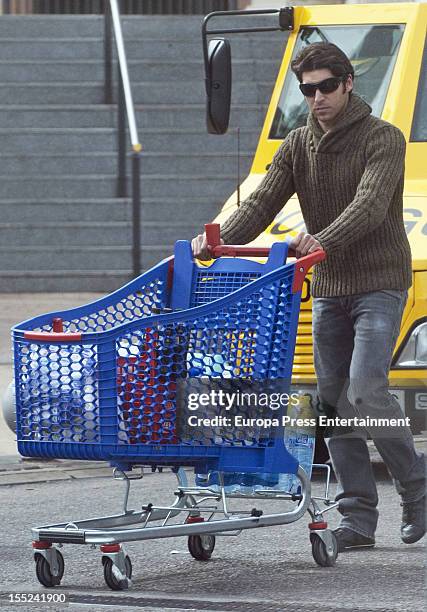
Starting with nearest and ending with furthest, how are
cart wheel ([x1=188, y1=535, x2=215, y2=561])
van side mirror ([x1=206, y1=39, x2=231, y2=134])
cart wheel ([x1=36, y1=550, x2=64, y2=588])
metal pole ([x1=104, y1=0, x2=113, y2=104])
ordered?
cart wheel ([x1=36, y1=550, x2=64, y2=588]), cart wheel ([x1=188, y1=535, x2=215, y2=561]), van side mirror ([x1=206, y1=39, x2=231, y2=134]), metal pole ([x1=104, y1=0, x2=113, y2=104])

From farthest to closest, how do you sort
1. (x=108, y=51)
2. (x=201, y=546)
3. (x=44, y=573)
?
1. (x=108, y=51)
2. (x=201, y=546)
3. (x=44, y=573)

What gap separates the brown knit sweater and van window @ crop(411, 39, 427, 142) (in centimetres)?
250

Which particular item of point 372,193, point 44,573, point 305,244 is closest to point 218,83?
point 372,193

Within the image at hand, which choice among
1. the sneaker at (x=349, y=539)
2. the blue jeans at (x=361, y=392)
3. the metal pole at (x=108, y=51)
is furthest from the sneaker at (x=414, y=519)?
the metal pole at (x=108, y=51)

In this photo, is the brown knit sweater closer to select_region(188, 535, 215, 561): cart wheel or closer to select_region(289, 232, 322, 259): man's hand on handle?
select_region(289, 232, 322, 259): man's hand on handle

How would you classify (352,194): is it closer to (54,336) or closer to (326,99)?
(326,99)

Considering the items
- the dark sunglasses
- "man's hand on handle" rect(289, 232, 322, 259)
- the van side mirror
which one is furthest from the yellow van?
"man's hand on handle" rect(289, 232, 322, 259)

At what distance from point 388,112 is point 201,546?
3274 mm

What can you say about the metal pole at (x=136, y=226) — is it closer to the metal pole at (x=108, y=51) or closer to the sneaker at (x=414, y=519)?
the metal pole at (x=108, y=51)

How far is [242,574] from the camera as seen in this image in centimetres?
612

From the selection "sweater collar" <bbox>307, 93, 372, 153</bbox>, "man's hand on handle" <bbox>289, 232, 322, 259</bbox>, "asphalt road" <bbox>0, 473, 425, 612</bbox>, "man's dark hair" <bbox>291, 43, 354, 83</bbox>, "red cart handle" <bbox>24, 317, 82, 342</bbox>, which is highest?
"man's dark hair" <bbox>291, 43, 354, 83</bbox>

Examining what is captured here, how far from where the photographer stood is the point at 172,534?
5.78 metres

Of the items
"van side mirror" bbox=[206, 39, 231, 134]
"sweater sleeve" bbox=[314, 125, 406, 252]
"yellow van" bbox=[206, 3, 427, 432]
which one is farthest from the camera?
"van side mirror" bbox=[206, 39, 231, 134]

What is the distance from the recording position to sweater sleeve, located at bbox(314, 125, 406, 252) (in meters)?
5.98
